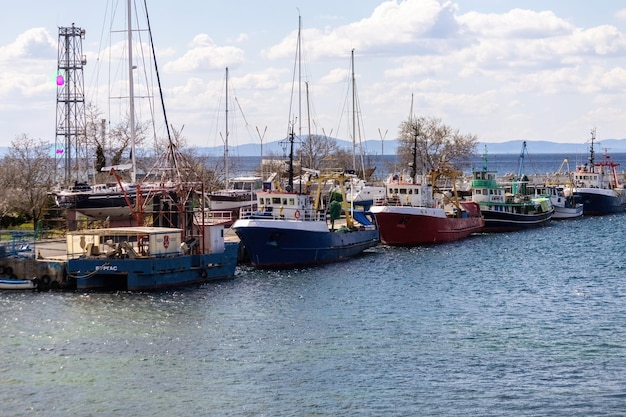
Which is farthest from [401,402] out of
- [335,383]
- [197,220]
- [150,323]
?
[197,220]

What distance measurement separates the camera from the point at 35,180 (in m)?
81.8

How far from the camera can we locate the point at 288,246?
64.8 metres

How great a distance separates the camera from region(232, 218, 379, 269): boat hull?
63.8m

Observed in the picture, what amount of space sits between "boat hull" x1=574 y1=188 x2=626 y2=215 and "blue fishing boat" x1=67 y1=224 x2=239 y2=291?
218 ft

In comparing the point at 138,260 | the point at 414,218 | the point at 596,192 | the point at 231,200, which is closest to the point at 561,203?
the point at 596,192

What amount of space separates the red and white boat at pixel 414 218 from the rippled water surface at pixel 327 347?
1632cm

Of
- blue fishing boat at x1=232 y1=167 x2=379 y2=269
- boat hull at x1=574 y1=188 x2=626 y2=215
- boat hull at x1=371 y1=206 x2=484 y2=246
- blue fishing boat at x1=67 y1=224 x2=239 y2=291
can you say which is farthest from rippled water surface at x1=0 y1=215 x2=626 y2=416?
boat hull at x1=574 y1=188 x2=626 y2=215

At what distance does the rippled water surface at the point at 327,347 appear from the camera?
3375cm

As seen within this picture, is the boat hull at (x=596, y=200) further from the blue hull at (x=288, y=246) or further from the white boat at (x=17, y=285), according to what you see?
the white boat at (x=17, y=285)

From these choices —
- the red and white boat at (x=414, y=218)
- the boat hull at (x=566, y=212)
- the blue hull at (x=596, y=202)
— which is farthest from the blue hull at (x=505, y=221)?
the blue hull at (x=596, y=202)

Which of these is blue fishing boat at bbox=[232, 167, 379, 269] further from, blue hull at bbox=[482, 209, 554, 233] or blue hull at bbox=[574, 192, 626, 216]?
blue hull at bbox=[574, 192, 626, 216]

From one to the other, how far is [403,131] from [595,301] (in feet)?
302

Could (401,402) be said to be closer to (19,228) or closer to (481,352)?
(481,352)

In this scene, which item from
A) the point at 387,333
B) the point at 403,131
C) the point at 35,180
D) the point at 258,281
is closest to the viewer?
the point at 387,333
